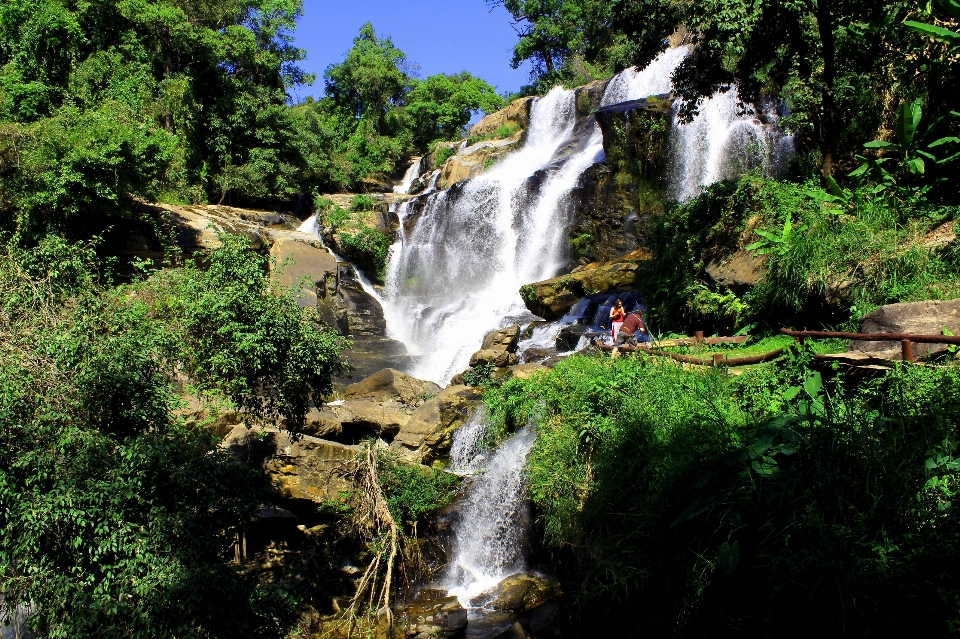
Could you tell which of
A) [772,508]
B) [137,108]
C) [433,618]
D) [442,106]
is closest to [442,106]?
[442,106]

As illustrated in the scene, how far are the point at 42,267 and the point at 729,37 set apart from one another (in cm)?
1013

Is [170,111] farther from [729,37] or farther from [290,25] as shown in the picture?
[729,37]

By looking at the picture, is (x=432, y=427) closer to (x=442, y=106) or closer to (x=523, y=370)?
(x=523, y=370)

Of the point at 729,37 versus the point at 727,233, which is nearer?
the point at 729,37

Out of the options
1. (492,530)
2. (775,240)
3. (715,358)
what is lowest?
(492,530)

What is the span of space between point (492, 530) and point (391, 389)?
617 cm

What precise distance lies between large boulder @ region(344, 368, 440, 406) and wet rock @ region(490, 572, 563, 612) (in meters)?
6.60

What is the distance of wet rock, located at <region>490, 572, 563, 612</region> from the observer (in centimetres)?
782

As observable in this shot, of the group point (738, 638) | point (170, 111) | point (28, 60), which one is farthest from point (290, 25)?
point (738, 638)

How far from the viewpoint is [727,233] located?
437 inches

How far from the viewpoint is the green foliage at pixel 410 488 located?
927 centimetres

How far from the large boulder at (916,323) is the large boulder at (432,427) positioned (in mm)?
6995

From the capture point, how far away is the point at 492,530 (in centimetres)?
912

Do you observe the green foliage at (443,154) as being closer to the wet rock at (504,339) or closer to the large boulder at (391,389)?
the wet rock at (504,339)
